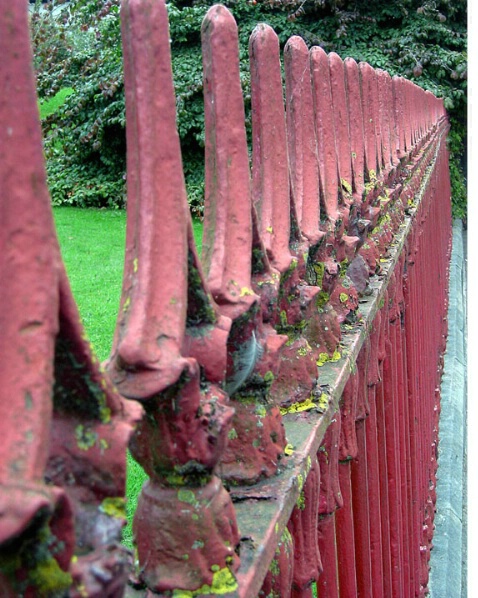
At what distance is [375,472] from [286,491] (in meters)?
0.93

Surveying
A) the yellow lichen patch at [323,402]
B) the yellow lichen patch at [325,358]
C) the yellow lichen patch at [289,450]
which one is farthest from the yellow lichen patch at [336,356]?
the yellow lichen patch at [289,450]

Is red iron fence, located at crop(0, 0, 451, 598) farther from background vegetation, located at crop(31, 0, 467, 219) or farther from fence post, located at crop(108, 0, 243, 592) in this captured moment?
background vegetation, located at crop(31, 0, 467, 219)

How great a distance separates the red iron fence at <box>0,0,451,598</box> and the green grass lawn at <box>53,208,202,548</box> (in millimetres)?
1860

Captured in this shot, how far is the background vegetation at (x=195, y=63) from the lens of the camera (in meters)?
11.6

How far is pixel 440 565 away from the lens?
11.2ft

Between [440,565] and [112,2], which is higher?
[112,2]

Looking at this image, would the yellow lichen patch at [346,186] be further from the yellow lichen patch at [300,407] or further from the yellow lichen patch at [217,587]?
the yellow lichen patch at [217,587]

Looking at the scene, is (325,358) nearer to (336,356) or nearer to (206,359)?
(336,356)

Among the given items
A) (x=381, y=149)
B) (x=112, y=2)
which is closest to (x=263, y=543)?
(x=381, y=149)

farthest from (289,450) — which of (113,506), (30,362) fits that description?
(30,362)

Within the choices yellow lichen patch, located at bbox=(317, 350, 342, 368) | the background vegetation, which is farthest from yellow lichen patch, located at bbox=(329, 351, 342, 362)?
the background vegetation

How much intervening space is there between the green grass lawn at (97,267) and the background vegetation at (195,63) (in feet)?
2.98

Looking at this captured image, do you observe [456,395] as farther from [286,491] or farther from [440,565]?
[286,491]

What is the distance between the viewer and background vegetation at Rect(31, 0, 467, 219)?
11.6m
